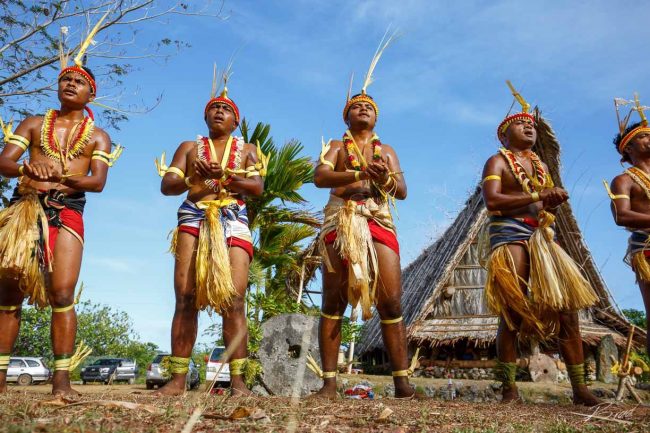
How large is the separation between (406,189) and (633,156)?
2.09 meters

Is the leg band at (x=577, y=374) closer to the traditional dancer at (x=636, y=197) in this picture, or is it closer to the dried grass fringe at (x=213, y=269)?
the traditional dancer at (x=636, y=197)

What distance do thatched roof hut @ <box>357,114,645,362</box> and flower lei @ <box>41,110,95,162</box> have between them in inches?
351

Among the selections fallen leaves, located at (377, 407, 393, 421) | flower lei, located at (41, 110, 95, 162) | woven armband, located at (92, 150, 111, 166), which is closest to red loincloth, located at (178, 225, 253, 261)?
woven armband, located at (92, 150, 111, 166)

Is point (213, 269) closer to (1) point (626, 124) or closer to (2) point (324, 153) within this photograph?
(2) point (324, 153)

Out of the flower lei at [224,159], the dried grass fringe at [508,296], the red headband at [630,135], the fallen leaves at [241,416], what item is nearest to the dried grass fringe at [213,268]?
the flower lei at [224,159]

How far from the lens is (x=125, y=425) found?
1996mm

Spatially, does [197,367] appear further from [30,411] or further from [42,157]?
[30,411]

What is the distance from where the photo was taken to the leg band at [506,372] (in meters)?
4.33

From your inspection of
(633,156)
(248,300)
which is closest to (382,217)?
(633,156)

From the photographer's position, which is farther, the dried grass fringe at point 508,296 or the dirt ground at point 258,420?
the dried grass fringe at point 508,296

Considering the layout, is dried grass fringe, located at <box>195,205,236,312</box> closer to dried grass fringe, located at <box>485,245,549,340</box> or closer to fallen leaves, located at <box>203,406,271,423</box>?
fallen leaves, located at <box>203,406,271,423</box>

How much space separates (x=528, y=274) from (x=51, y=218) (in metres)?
3.37

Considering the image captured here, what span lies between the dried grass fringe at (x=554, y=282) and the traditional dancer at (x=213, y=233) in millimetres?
2063

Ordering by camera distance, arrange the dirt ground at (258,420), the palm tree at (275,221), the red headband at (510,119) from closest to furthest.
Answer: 1. the dirt ground at (258,420)
2. the red headband at (510,119)
3. the palm tree at (275,221)
